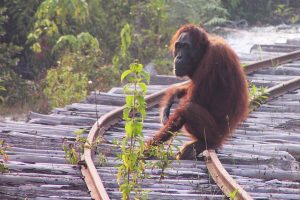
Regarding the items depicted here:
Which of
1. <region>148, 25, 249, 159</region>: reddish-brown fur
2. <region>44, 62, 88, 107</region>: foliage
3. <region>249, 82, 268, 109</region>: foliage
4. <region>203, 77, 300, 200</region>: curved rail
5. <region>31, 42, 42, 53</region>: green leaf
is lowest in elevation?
<region>44, 62, 88, 107</region>: foliage

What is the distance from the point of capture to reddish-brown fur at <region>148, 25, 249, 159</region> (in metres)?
6.34

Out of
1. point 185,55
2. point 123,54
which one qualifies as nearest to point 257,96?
point 185,55

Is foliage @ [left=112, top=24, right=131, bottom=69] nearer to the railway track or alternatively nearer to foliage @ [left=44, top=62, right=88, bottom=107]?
foliage @ [left=44, top=62, right=88, bottom=107]

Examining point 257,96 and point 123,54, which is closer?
point 257,96

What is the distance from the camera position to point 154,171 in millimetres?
5891

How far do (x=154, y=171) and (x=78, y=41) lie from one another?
6291 millimetres

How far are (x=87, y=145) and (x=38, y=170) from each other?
2.05ft

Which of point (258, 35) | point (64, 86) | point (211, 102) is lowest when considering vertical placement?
point (258, 35)

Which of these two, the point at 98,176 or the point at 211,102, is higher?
the point at 211,102

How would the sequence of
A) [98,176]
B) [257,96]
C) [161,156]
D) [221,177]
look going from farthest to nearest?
[257,96] < [161,156] < [221,177] < [98,176]

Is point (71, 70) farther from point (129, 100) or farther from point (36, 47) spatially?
point (129, 100)

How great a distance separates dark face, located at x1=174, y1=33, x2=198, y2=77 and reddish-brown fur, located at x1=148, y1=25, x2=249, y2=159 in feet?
0.23

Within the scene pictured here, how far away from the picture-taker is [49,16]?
39.7 feet

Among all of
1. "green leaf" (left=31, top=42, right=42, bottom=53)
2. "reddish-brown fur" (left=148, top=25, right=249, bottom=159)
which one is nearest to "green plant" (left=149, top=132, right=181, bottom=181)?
"reddish-brown fur" (left=148, top=25, right=249, bottom=159)
